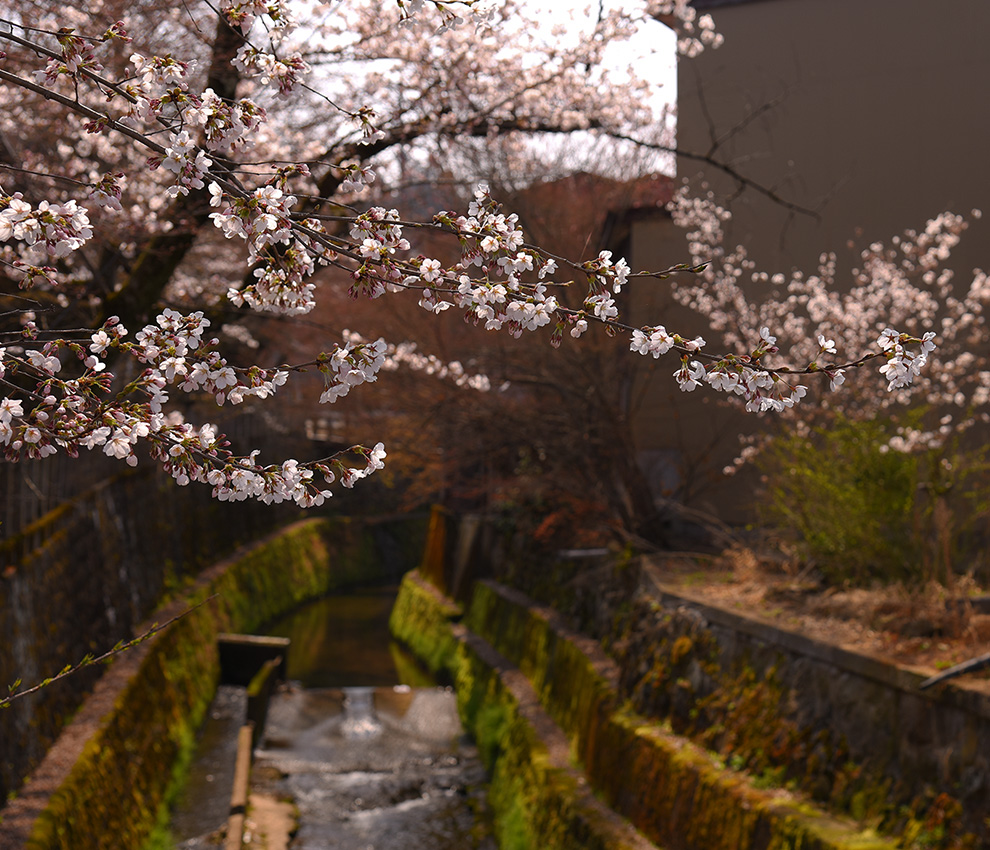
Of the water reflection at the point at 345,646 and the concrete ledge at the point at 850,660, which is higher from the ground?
the concrete ledge at the point at 850,660

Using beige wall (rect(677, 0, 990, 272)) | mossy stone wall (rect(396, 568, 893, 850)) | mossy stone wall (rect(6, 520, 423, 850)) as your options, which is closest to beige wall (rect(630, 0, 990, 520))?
beige wall (rect(677, 0, 990, 272))

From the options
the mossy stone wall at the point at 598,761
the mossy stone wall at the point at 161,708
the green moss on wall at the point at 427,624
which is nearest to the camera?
the mossy stone wall at the point at 598,761

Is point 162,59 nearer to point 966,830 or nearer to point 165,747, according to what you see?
point 966,830

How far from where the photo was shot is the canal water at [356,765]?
32.2 ft

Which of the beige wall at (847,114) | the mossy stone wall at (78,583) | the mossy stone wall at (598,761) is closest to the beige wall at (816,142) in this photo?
the beige wall at (847,114)

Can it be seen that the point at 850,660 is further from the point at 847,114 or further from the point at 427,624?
the point at 427,624

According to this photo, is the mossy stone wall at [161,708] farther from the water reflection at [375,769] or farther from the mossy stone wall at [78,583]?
the water reflection at [375,769]

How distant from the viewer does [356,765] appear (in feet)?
38.7

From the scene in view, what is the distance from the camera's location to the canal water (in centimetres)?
980

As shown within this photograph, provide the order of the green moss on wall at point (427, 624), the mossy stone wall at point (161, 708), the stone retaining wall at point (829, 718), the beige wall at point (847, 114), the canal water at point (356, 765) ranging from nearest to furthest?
1. the stone retaining wall at point (829, 718)
2. the mossy stone wall at point (161, 708)
3. the canal water at point (356, 765)
4. the beige wall at point (847, 114)
5. the green moss on wall at point (427, 624)

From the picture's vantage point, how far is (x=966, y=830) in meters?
4.84

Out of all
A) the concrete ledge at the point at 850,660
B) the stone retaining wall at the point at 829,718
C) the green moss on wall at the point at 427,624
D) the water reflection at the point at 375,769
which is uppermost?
the concrete ledge at the point at 850,660

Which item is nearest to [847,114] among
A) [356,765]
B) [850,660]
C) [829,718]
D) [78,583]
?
[850,660]

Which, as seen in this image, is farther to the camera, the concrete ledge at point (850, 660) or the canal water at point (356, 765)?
the canal water at point (356, 765)
